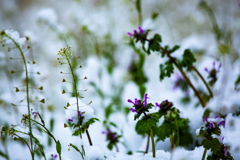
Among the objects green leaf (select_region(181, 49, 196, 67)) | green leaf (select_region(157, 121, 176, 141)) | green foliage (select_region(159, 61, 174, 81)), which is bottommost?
green leaf (select_region(157, 121, 176, 141))

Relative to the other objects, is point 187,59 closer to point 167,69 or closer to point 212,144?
point 167,69

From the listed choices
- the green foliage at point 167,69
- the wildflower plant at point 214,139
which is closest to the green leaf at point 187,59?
the green foliage at point 167,69

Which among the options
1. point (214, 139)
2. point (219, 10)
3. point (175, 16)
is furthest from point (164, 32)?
point (214, 139)

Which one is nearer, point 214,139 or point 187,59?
point 214,139

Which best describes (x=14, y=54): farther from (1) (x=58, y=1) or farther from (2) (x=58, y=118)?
(2) (x=58, y=118)

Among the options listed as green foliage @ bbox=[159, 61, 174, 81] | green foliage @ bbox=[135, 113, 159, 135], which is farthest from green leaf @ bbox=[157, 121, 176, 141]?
green foliage @ bbox=[159, 61, 174, 81]

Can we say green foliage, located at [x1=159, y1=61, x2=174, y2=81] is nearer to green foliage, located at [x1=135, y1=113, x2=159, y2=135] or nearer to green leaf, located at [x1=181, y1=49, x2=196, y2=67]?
green leaf, located at [x1=181, y1=49, x2=196, y2=67]

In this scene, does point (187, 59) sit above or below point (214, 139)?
above

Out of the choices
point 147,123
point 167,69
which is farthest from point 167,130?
point 167,69
